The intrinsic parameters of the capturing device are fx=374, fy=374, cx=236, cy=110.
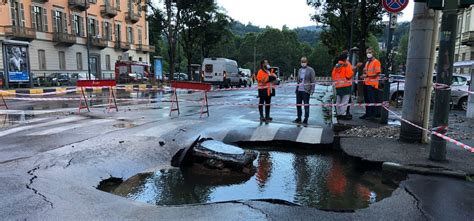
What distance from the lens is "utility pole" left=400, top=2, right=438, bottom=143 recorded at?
22.4 ft

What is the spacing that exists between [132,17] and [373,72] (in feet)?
170

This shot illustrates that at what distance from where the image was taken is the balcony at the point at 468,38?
128ft

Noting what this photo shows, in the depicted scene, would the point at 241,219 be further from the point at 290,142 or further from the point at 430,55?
the point at 430,55

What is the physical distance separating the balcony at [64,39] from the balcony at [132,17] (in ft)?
43.2

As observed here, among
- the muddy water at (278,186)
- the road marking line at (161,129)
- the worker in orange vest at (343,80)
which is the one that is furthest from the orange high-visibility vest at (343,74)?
the muddy water at (278,186)

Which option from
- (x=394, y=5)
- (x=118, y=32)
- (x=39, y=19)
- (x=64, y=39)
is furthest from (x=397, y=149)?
(x=118, y=32)

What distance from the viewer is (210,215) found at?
376 cm

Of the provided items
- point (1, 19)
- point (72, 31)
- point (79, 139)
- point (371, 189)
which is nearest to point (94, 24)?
point (72, 31)

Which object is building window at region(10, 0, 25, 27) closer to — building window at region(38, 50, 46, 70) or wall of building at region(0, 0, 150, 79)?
wall of building at region(0, 0, 150, 79)

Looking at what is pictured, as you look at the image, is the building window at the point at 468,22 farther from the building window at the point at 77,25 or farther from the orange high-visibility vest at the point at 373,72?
the building window at the point at 77,25

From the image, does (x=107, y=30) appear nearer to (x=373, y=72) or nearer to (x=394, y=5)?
(x=373, y=72)

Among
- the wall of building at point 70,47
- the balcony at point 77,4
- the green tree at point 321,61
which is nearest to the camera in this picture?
the wall of building at point 70,47

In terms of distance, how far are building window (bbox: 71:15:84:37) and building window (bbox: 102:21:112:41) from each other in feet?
14.4

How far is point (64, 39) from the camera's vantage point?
140 feet
